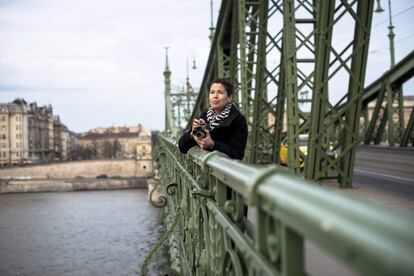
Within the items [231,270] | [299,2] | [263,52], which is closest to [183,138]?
[231,270]

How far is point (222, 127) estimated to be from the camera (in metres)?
3.34

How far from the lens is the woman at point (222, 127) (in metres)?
3.22

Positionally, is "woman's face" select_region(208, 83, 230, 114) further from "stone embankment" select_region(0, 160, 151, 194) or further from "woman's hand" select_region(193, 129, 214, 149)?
"stone embankment" select_region(0, 160, 151, 194)

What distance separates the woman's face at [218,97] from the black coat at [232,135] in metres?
0.08

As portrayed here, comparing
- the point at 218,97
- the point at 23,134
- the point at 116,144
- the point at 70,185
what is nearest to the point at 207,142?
the point at 218,97

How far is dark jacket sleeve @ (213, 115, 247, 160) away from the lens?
3215 mm

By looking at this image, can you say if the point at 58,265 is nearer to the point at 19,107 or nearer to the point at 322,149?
the point at 322,149

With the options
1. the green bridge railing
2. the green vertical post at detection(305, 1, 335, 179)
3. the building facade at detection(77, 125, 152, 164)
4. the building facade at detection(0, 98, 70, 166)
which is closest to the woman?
the green bridge railing

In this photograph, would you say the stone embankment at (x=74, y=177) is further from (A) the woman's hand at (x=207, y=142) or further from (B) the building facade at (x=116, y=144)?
(A) the woman's hand at (x=207, y=142)

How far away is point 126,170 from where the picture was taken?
258 feet

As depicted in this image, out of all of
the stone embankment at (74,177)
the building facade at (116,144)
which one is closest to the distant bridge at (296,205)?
the stone embankment at (74,177)

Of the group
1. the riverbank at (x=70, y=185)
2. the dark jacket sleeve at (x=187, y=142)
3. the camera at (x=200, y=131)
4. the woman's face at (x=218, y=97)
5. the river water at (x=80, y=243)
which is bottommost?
the riverbank at (x=70, y=185)

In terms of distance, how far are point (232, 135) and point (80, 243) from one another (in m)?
18.5

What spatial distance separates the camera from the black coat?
9cm
